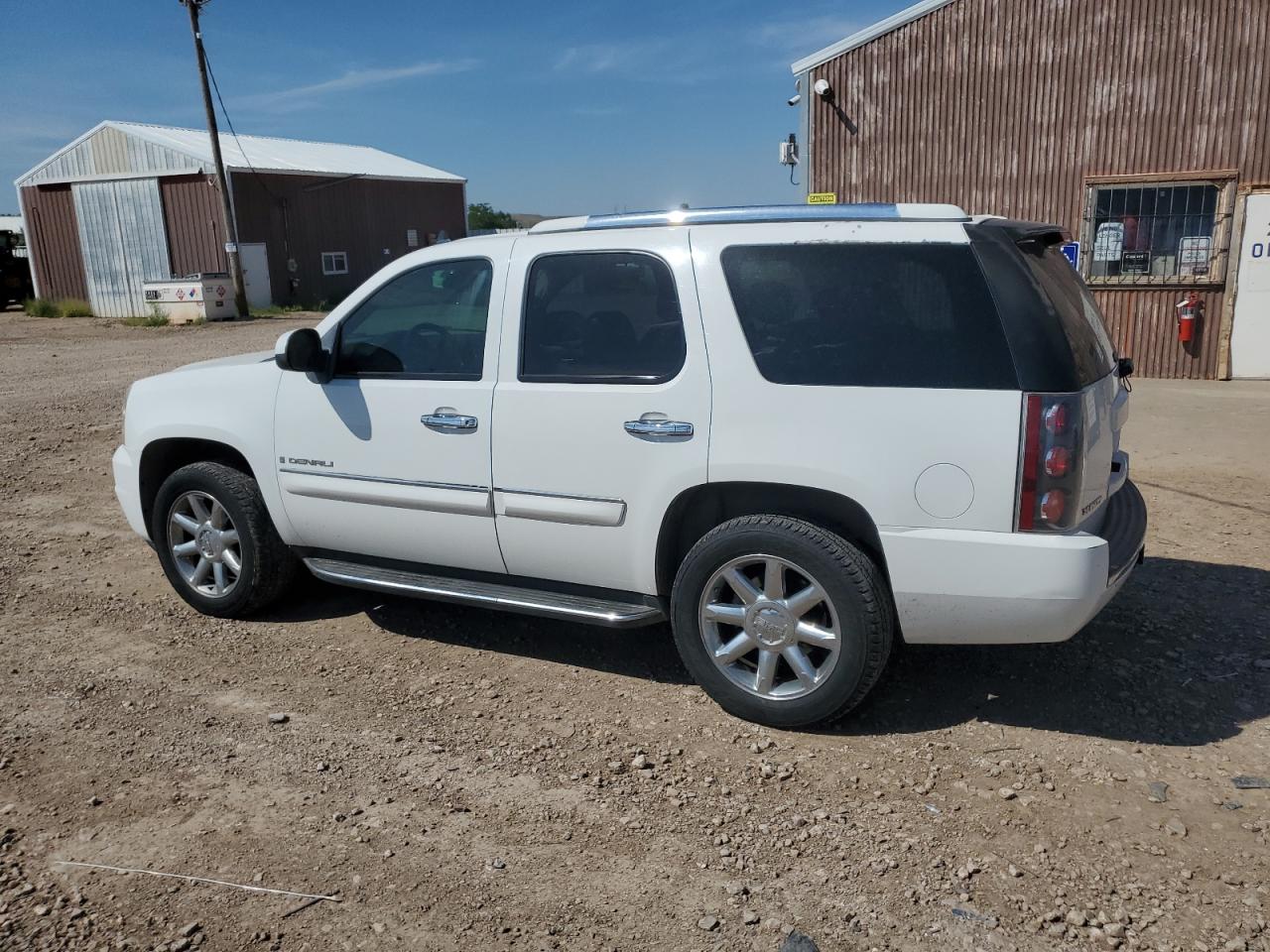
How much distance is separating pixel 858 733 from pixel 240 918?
2.21 meters

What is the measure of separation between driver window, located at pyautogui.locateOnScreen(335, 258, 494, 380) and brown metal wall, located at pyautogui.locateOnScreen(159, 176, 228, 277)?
25188 mm

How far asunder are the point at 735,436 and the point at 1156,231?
11.0 m

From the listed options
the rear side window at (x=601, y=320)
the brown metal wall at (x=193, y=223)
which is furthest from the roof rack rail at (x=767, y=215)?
the brown metal wall at (x=193, y=223)

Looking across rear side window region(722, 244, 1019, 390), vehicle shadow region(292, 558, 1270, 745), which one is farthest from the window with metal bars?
rear side window region(722, 244, 1019, 390)

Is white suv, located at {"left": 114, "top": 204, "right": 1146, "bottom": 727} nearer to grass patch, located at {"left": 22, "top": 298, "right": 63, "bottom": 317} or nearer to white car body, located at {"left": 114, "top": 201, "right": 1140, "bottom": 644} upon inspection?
white car body, located at {"left": 114, "top": 201, "right": 1140, "bottom": 644}

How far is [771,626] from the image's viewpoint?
390cm

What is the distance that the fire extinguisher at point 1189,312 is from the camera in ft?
41.1

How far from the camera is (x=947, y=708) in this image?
4117 mm

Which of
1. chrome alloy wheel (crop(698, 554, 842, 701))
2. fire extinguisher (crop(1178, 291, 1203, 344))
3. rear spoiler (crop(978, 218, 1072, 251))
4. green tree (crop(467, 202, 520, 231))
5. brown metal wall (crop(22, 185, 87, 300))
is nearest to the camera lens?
rear spoiler (crop(978, 218, 1072, 251))

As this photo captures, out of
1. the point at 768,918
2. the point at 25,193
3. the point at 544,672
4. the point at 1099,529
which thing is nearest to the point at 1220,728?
the point at 1099,529

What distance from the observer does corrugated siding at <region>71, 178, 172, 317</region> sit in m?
28.5

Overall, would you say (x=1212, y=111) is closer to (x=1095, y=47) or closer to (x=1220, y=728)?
(x=1095, y=47)

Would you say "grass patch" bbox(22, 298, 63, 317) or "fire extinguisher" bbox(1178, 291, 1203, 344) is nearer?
"fire extinguisher" bbox(1178, 291, 1203, 344)

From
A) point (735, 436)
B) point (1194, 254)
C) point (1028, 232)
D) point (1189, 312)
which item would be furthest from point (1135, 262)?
point (735, 436)
